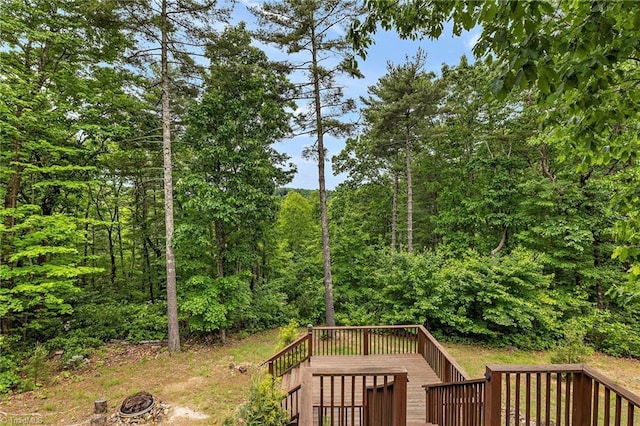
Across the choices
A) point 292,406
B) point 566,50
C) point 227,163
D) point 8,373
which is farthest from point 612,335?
point 8,373

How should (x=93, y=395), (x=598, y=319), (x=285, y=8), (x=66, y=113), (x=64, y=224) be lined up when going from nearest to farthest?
(x=93, y=395) < (x=64, y=224) < (x=66, y=113) < (x=285, y=8) < (x=598, y=319)

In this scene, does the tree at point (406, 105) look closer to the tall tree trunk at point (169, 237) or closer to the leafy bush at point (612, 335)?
the leafy bush at point (612, 335)

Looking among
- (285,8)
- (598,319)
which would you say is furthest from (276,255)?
(598,319)

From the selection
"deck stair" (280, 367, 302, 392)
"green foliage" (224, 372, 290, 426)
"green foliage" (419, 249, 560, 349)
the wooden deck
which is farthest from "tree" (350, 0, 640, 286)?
"green foliage" (419, 249, 560, 349)

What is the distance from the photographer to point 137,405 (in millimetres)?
5227

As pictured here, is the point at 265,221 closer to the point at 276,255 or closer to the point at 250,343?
the point at 250,343

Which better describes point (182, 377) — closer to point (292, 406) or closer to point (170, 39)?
point (292, 406)

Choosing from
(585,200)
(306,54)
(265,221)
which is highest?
(306,54)

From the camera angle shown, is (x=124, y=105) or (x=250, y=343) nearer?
(x=124, y=105)

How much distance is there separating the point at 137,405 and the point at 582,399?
6522 mm

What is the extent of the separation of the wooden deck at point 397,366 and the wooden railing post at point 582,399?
2.53 m

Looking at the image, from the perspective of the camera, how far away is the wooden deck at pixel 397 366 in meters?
4.56

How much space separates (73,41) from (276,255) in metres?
10.2

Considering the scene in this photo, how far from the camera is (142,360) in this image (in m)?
7.37
